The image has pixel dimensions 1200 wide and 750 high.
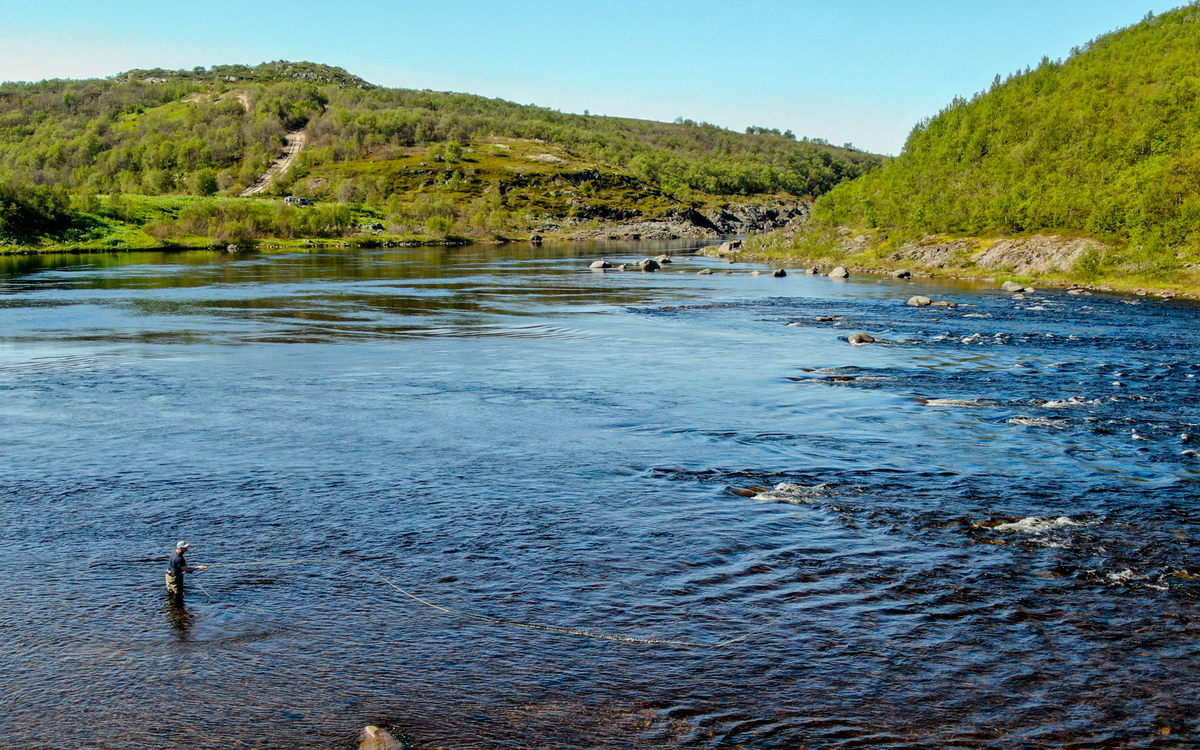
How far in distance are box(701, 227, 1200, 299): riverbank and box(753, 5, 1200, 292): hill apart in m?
0.27

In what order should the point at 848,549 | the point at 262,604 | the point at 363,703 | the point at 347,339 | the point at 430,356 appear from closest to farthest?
1. the point at 363,703
2. the point at 262,604
3. the point at 848,549
4. the point at 430,356
5. the point at 347,339

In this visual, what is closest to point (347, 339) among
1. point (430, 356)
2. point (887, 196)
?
point (430, 356)

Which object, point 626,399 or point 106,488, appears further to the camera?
point 626,399

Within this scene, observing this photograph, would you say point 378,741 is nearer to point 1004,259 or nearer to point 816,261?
point 1004,259

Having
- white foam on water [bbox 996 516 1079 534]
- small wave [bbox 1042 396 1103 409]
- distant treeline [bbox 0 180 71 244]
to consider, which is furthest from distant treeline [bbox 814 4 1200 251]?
distant treeline [bbox 0 180 71 244]

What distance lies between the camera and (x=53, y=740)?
1234cm

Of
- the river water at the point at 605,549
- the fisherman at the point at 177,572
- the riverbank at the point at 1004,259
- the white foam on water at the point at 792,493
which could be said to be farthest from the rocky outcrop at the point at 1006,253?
the fisherman at the point at 177,572

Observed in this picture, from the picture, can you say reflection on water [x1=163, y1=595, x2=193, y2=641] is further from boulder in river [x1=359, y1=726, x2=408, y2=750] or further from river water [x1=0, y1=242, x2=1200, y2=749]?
boulder in river [x1=359, y1=726, x2=408, y2=750]

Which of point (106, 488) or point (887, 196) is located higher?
point (887, 196)

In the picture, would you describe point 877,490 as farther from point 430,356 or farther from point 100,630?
point 430,356

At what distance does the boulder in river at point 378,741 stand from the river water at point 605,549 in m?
0.33

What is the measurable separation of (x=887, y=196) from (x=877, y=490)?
138m

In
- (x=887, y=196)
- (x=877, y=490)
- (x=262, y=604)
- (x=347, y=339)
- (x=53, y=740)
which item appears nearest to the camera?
(x=53, y=740)

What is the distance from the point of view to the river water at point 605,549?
13.3 meters
